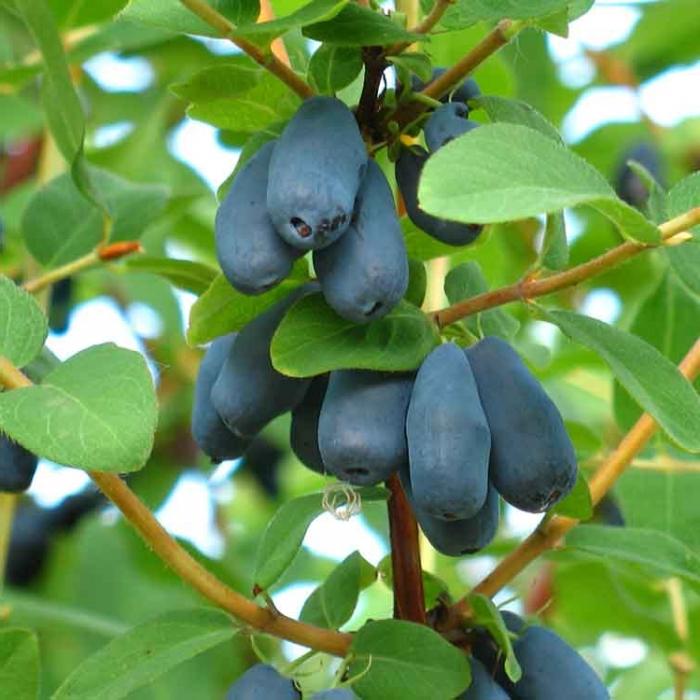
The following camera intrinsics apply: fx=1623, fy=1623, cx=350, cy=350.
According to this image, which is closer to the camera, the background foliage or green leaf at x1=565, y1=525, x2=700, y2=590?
the background foliage

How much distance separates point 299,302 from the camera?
88cm

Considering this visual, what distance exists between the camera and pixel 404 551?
92 cm

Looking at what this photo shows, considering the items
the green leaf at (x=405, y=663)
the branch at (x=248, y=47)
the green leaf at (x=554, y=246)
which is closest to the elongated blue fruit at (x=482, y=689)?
the green leaf at (x=405, y=663)

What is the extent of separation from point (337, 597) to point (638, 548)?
19 centimetres

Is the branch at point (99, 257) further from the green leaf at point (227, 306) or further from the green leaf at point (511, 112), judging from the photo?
the green leaf at point (511, 112)

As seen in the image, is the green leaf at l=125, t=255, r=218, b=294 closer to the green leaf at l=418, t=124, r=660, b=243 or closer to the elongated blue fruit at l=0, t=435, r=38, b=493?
the elongated blue fruit at l=0, t=435, r=38, b=493

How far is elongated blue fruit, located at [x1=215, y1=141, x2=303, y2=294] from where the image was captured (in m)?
0.81

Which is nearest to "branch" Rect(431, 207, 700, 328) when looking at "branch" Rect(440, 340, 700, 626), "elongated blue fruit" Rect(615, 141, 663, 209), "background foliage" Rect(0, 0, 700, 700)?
"background foliage" Rect(0, 0, 700, 700)

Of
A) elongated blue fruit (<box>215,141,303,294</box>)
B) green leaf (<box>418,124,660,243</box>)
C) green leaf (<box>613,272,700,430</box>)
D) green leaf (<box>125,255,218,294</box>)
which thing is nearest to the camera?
green leaf (<box>418,124,660,243</box>)

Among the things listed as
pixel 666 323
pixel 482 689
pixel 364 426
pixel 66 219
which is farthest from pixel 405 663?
pixel 66 219

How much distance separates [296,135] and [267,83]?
128 millimetres

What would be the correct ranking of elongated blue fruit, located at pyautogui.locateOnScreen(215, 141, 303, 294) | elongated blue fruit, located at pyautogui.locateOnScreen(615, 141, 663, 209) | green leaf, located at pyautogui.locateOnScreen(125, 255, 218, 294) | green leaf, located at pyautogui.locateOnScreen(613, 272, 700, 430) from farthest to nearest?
1. elongated blue fruit, located at pyautogui.locateOnScreen(615, 141, 663, 209)
2. green leaf, located at pyautogui.locateOnScreen(613, 272, 700, 430)
3. green leaf, located at pyautogui.locateOnScreen(125, 255, 218, 294)
4. elongated blue fruit, located at pyautogui.locateOnScreen(215, 141, 303, 294)

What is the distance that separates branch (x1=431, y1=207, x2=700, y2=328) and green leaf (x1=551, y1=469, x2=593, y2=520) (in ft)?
0.41

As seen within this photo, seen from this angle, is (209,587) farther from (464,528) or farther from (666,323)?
(666,323)
